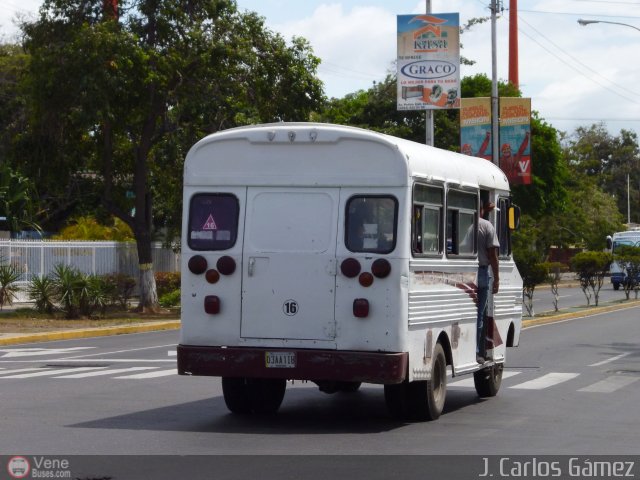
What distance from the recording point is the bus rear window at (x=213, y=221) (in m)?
12.5

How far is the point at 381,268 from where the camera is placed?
11.9 meters

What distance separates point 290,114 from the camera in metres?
37.0

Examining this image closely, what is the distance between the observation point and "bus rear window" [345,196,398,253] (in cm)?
1205

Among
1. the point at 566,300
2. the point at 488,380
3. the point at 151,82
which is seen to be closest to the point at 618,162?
the point at 566,300

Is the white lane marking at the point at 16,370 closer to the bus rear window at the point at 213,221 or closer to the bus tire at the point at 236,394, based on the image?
the bus tire at the point at 236,394

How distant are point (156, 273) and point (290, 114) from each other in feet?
33.6

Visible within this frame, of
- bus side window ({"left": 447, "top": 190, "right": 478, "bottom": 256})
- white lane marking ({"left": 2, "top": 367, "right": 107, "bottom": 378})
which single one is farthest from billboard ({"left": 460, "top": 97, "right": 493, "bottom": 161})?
bus side window ({"left": 447, "top": 190, "right": 478, "bottom": 256})

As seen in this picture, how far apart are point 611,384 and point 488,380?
276 cm

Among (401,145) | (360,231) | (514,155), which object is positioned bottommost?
(360,231)

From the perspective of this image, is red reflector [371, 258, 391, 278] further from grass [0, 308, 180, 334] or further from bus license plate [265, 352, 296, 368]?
grass [0, 308, 180, 334]

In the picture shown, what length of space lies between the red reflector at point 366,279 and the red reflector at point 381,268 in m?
0.06

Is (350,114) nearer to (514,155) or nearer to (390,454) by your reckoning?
(514,155)
